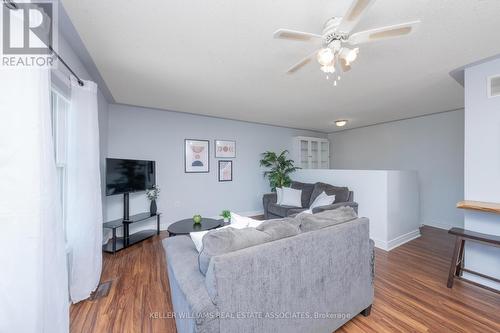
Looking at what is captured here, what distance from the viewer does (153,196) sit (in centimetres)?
384

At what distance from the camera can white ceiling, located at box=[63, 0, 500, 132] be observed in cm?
144

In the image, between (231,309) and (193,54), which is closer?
(231,309)

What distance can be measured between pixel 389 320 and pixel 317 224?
3.63ft

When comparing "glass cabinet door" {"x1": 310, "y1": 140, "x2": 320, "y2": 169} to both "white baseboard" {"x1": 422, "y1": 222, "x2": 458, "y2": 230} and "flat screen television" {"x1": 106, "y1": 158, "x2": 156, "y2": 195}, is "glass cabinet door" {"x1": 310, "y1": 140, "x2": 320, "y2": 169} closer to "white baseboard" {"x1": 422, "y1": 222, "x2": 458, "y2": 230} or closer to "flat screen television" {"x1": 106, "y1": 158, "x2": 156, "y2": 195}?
"white baseboard" {"x1": 422, "y1": 222, "x2": 458, "y2": 230}

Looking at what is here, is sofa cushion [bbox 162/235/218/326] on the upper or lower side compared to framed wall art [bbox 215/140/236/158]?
lower

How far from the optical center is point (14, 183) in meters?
1.01

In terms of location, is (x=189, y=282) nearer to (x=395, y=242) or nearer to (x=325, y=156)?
(x=395, y=242)

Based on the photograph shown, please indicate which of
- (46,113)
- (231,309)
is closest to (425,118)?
(231,309)

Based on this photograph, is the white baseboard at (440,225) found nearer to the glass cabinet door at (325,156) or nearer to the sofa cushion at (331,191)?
the sofa cushion at (331,191)

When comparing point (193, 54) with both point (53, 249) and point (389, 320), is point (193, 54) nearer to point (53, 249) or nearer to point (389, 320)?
point (53, 249)

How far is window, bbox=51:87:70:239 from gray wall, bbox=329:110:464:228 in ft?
20.1

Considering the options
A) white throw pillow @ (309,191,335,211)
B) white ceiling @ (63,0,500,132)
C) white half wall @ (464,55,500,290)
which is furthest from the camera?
white throw pillow @ (309,191,335,211)

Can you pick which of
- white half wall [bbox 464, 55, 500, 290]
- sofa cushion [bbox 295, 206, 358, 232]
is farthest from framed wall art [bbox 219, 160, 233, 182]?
white half wall [bbox 464, 55, 500, 290]

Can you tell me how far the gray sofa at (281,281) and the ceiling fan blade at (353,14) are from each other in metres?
1.34
